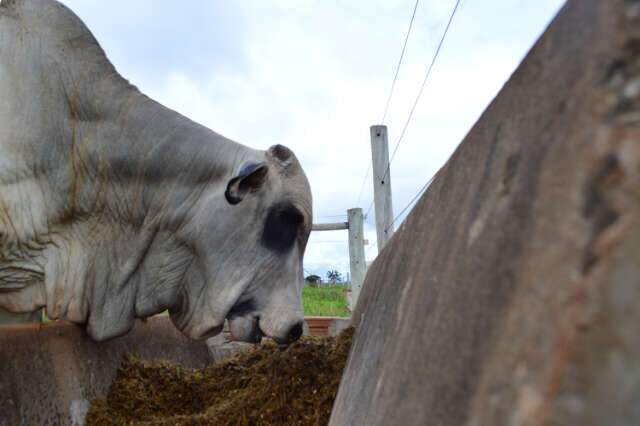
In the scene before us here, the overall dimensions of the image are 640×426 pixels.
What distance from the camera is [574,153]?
1.19ft

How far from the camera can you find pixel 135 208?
6.42 feet

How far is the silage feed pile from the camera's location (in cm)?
162

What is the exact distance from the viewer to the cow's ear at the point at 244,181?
1.84 meters

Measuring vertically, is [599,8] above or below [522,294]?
above

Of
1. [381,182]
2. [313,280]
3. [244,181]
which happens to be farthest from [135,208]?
[313,280]

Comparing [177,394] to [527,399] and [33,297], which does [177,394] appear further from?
[527,399]

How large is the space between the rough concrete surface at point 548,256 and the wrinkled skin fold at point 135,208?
138cm

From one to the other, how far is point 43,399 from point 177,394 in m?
0.46

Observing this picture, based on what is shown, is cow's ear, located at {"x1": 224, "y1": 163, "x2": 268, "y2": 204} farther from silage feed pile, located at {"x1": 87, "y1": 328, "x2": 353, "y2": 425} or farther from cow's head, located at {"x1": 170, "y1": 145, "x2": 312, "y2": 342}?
silage feed pile, located at {"x1": 87, "y1": 328, "x2": 353, "y2": 425}

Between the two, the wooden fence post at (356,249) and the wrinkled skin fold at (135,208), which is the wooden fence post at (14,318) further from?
the wooden fence post at (356,249)

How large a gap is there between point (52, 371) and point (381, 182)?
2.40 meters

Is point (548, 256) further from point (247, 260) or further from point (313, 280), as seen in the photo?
point (313, 280)

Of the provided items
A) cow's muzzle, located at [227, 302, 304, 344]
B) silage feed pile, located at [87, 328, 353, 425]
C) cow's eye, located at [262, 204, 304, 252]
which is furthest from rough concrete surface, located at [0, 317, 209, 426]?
cow's eye, located at [262, 204, 304, 252]

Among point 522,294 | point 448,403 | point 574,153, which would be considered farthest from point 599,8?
point 448,403
